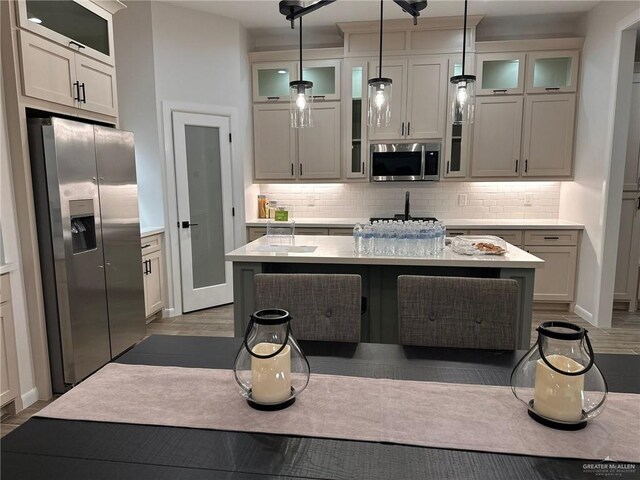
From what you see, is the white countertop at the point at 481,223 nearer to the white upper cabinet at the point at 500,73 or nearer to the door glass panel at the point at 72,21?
the white upper cabinet at the point at 500,73

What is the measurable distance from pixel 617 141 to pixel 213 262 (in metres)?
4.03

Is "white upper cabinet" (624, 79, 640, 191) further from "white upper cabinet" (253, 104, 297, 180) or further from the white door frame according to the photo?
the white door frame

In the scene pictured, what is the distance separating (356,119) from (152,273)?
105 inches

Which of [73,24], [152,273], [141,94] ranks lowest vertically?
[152,273]

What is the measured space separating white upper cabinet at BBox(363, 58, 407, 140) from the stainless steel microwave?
0.39 ft

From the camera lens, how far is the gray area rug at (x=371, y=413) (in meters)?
0.94

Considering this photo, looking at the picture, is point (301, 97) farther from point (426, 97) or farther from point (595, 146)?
point (595, 146)

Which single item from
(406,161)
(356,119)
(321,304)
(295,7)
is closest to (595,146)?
(406,161)

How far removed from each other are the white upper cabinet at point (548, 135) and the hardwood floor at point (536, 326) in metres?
1.53

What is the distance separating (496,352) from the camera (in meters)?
1.45

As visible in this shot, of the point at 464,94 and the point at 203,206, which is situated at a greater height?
the point at 464,94

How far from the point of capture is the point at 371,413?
105 cm

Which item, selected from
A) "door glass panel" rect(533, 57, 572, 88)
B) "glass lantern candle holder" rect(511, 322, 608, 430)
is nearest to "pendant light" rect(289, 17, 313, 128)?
"glass lantern candle holder" rect(511, 322, 608, 430)

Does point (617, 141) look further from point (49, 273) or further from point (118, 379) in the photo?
point (49, 273)
